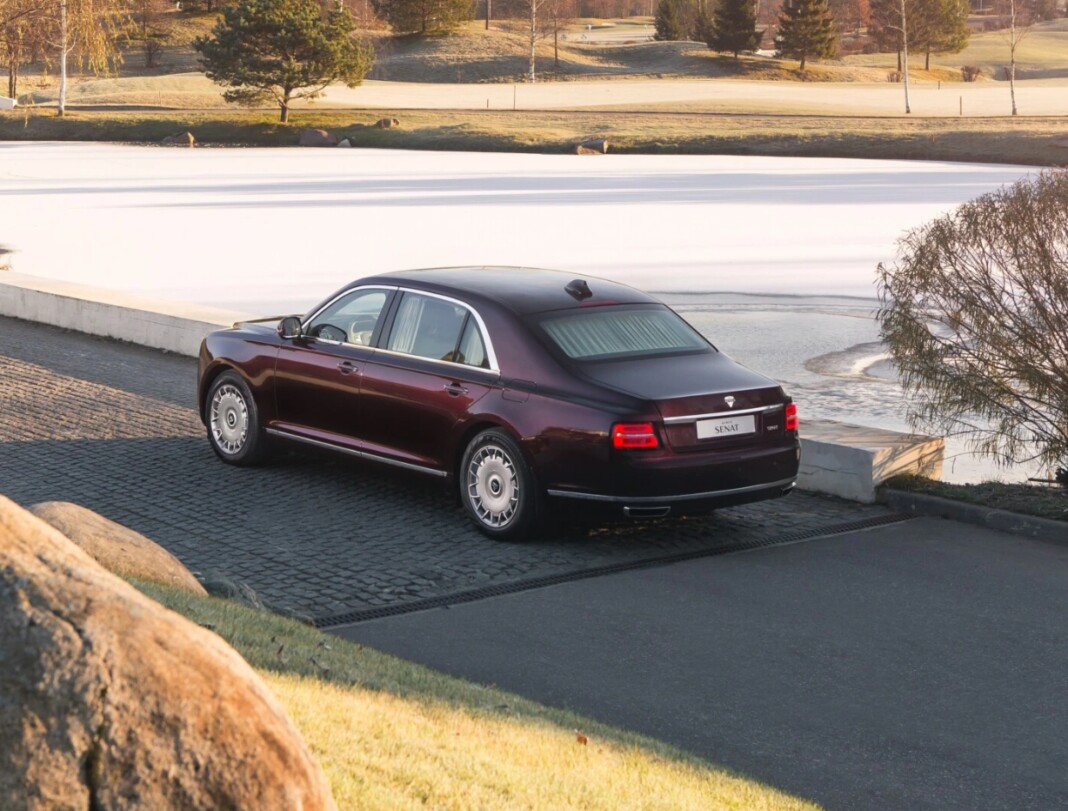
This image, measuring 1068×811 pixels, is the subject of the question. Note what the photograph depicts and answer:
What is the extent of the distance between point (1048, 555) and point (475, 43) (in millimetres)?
123295

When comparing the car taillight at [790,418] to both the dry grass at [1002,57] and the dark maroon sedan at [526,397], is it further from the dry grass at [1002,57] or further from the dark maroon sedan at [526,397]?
the dry grass at [1002,57]

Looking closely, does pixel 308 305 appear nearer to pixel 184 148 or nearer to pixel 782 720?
pixel 782 720

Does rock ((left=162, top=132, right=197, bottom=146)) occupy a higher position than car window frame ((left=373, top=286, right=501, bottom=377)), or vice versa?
rock ((left=162, top=132, right=197, bottom=146))

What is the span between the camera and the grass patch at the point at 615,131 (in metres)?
64.0

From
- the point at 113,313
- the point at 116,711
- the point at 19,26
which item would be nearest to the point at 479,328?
the point at 116,711

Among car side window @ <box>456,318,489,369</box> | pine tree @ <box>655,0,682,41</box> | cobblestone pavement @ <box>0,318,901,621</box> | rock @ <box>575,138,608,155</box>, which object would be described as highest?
pine tree @ <box>655,0,682,41</box>

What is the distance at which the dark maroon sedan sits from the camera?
9312 mm

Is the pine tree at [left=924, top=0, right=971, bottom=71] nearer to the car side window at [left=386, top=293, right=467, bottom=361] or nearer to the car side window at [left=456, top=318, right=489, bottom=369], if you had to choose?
the car side window at [left=386, top=293, right=467, bottom=361]

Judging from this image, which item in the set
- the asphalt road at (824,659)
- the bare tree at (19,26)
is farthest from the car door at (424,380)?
the bare tree at (19,26)

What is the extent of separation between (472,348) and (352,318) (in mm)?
1341

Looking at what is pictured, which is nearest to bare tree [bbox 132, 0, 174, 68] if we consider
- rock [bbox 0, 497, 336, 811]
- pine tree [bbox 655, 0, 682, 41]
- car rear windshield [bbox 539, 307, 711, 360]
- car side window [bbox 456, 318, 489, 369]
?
pine tree [bbox 655, 0, 682, 41]

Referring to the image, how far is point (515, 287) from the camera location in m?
10.5

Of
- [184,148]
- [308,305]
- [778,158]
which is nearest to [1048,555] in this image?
[308,305]

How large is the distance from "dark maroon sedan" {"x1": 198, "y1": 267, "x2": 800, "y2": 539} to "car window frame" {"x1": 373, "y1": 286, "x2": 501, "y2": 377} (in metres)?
0.01
